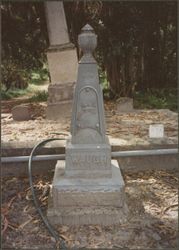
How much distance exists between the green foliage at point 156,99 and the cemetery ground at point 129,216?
313 centimetres

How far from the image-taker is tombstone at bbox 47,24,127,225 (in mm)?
3326

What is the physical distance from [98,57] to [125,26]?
1.45m

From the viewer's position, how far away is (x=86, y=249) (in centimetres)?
297

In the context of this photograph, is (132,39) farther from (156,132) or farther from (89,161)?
(89,161)


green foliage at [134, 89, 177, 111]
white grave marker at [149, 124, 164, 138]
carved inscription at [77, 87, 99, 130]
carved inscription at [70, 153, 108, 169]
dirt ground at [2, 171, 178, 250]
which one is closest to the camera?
dirt ground at [2, 171, 178, 250]

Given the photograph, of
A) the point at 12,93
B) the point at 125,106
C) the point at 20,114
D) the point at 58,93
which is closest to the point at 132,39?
the point at 125,106

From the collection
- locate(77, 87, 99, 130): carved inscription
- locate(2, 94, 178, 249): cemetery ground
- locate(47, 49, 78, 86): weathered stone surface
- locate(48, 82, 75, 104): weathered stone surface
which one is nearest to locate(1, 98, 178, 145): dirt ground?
locate(2, 94, 178, 249): cemetery ground

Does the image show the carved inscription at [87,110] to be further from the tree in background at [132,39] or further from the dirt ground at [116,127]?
the tree in background at [132,39]

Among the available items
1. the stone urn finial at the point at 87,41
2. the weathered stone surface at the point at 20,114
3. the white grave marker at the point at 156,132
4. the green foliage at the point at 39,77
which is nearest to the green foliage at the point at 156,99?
the weathered stone surface at the point at 20,114

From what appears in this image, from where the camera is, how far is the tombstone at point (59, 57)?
22.7 ft

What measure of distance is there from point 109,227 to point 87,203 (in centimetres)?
30

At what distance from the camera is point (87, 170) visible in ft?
11.4

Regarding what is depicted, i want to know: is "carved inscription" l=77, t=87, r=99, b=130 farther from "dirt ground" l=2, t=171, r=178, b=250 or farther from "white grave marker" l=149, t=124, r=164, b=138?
"white grave marker" l=149, t=124, r=164, b=138

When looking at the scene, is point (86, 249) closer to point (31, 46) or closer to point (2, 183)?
point (2, 183)
